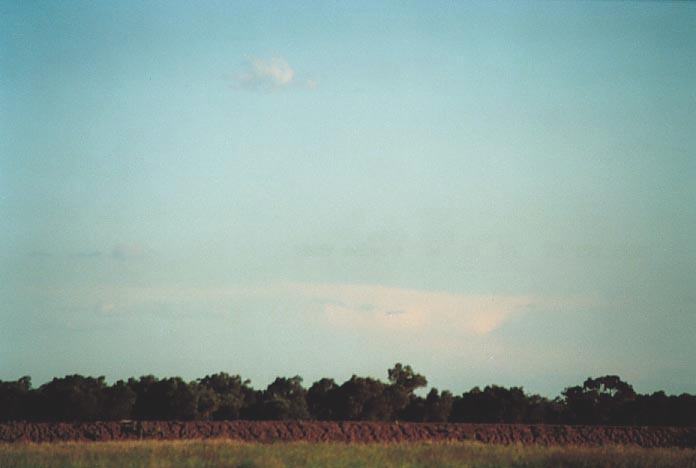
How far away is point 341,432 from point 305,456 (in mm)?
7974

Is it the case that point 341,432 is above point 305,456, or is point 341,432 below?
above

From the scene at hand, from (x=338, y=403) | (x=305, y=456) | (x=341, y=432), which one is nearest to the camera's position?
(x=305, y=456)

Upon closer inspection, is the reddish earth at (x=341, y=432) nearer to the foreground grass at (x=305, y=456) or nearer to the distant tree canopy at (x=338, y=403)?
the foreground grass at (x=305, y=456)

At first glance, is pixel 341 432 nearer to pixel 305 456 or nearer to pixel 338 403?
pixel 305 456

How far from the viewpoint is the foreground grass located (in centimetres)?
2281

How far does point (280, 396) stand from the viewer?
45719 millimetres

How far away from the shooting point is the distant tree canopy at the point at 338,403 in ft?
126

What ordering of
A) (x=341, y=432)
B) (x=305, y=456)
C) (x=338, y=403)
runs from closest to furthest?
(x=305, y=456)
(x=341, y=432)
(x=338, y=403)

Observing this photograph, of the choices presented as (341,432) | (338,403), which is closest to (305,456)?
(341,432)

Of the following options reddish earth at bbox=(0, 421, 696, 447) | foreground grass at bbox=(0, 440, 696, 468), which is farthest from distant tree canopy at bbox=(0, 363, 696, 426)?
foreground grass at bbox=(0, 440, 696, 468)

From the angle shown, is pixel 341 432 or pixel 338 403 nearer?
pixel 341 432

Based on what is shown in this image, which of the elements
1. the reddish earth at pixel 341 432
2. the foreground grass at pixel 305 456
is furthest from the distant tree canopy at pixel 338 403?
the foreground grass at pixel 305 456

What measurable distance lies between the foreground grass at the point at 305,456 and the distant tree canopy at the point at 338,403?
11450mm

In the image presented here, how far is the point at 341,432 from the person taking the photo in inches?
1270
